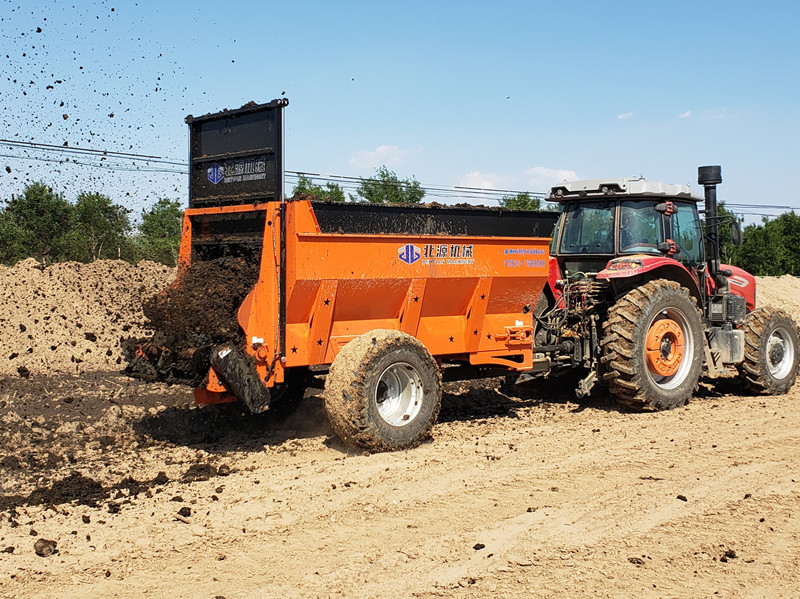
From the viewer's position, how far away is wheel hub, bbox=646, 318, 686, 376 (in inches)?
361

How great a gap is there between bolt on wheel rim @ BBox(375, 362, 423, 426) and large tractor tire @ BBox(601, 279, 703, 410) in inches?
102

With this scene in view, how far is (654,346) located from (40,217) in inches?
850

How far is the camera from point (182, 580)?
171 inches

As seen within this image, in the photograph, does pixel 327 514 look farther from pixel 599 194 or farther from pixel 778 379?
pixel 778 379

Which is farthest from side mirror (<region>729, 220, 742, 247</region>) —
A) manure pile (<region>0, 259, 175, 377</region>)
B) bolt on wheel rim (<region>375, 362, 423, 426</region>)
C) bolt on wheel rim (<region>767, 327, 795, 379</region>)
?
manure pile (<region>0, 259, 175, 377</region>)

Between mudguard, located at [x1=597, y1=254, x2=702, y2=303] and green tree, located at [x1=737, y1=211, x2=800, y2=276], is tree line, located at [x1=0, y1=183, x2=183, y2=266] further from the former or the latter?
green tree, located at [x1=737, y1=211, x2=800, y2=276]

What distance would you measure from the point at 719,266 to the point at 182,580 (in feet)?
26.8

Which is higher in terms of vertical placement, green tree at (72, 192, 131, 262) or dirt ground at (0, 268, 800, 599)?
green tree at (72, 192, 131, 262)

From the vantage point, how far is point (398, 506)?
18.2ft

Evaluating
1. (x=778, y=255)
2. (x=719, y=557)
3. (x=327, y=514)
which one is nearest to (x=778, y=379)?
(x=719, y=557)

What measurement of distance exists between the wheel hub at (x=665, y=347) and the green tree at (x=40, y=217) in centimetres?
1890

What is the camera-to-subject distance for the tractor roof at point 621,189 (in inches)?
374

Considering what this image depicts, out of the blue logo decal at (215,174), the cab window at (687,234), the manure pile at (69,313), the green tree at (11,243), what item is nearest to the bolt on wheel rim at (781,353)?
the cab window at (687,234)

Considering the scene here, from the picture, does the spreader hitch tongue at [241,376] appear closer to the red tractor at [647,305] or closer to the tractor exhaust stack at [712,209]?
the red tractor at [647,305]
